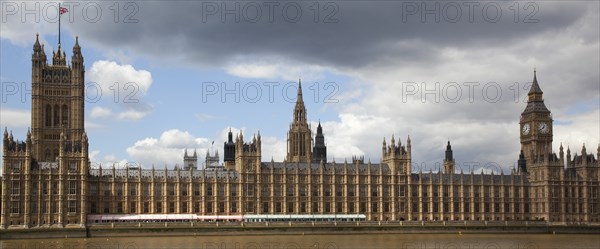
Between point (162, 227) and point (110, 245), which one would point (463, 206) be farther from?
point (110, 245)

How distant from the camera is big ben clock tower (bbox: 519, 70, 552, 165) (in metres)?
187

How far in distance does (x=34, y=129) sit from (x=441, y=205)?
80.3 m

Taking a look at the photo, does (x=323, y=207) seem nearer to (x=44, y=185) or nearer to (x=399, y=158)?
(x=399, y=158)

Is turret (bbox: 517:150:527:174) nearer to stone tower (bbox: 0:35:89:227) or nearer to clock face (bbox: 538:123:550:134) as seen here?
clock face (bbox: 538:123:550:134)

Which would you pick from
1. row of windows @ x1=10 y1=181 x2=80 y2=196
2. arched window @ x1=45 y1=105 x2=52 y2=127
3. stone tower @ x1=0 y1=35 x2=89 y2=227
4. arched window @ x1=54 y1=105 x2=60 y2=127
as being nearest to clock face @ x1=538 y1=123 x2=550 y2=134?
stone tower @ x1=0 y1=35 x2=89 y2=227

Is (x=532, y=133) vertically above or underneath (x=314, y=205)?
above

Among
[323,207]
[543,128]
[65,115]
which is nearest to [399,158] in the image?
[323,207]

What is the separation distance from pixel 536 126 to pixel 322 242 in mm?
84587

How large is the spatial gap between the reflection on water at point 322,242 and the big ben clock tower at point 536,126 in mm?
47407

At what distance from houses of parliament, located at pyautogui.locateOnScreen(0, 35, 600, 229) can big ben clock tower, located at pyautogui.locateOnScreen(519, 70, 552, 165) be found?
279mm

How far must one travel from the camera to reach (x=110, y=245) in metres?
113

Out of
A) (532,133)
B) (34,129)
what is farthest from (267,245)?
(532,133)

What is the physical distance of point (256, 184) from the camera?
160 metres

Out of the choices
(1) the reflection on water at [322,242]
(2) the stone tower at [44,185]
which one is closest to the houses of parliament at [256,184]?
(2) the stone tower at [44,185]
